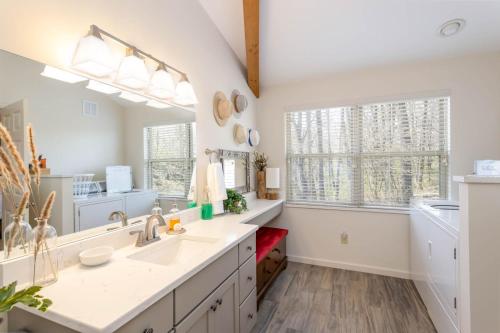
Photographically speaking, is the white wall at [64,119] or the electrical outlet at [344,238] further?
the electrical outlet at [344,238]

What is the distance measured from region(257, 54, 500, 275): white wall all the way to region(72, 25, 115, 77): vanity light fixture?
7.29ft

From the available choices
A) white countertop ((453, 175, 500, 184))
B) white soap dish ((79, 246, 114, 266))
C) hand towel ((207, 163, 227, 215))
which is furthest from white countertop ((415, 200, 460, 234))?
white soap dish ((79, 246, 114, 266))

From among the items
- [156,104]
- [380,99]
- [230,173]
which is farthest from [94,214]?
[380,99]

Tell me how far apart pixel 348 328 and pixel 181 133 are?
6.77 feet

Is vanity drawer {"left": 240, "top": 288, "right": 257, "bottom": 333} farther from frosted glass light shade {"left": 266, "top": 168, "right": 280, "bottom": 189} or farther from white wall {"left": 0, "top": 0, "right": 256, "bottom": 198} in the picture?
frosted glass light shade {"left": 266, "top": 168, "right": 280, "bottom": 189}

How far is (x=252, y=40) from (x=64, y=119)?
186 centimetres

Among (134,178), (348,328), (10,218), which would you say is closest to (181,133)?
(134,178)

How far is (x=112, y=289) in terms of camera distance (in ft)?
2.96

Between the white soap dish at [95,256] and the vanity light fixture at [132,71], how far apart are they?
38.8 inches

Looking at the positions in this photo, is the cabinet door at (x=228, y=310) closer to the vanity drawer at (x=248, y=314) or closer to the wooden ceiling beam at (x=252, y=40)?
the vanity drawer at (x=248, y=314)

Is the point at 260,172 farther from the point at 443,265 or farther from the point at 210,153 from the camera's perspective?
the point at 443,265

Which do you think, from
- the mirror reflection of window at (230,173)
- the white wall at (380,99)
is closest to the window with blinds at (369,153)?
the white wall at (380,99)

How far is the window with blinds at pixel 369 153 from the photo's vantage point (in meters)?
2.54

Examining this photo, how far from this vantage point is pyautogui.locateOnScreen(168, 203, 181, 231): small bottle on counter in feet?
5.55
